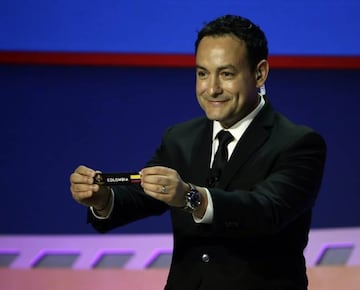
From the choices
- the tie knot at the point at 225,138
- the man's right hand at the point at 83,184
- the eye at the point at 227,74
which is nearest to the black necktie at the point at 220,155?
the tie knot at the point at 225,138

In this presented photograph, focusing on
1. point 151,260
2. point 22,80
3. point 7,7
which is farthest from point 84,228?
point 7,7

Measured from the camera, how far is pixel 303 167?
137 centimetres

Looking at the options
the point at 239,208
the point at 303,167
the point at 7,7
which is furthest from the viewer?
the point at 7,7

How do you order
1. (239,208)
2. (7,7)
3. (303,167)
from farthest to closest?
(7,7) < (303,167) < (239,208)

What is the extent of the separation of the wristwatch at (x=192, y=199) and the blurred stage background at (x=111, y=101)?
1.19 metres

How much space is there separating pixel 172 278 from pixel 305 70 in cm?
123

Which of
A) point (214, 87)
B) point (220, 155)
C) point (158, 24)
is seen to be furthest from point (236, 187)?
point (158, 24)

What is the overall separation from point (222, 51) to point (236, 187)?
245 mm

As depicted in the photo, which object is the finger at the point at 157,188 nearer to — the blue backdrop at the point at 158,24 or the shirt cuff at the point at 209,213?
the shirt cuff at the point at 209,213

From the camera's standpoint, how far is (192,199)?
1.23m

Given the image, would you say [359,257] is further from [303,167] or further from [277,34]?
[303,167]

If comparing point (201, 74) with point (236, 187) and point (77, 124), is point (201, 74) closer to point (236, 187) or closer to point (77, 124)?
point (236, 187)

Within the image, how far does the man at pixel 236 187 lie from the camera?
4.25ft

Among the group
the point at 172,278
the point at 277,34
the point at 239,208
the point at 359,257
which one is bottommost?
the point at 359,257
